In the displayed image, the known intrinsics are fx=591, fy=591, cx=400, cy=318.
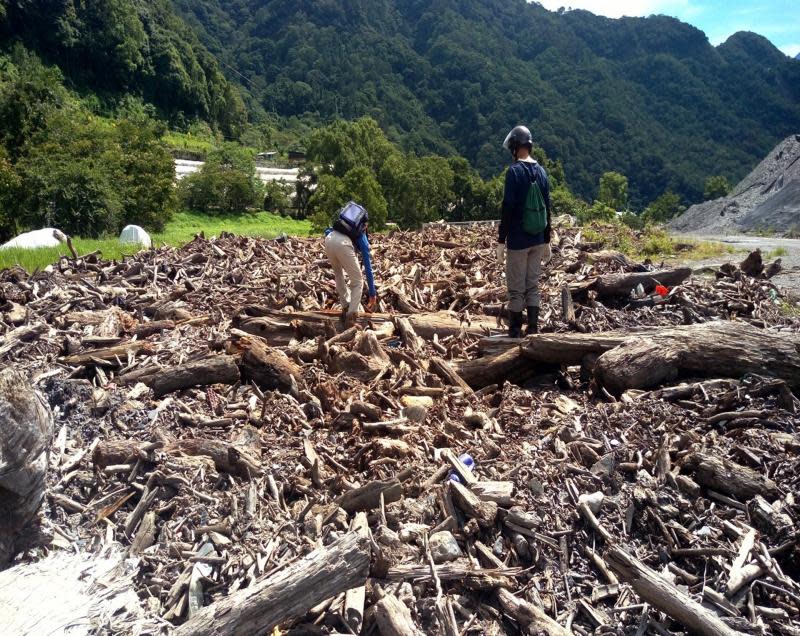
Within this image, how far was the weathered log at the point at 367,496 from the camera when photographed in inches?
146

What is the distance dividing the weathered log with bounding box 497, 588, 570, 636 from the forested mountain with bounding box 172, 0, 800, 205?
10357 centimetres

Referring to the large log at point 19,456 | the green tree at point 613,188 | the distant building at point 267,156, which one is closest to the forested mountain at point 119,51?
the distant building at point 267,156

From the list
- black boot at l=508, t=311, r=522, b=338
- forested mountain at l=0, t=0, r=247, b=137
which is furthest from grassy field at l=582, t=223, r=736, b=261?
forested mountain at l=0, t=0, r=247, b=137

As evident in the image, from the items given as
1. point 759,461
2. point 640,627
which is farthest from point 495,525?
point 759,461

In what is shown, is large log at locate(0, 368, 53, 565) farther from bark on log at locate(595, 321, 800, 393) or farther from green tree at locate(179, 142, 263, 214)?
green tree at locate(179, 142, 263, 214)

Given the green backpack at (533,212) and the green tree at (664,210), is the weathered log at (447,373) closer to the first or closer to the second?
the green backpack at (533,212)

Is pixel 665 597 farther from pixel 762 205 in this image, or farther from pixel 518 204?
pixel 762 205

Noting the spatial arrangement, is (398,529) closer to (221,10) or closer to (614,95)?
(614,95)

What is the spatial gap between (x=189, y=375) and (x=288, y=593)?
2.86m

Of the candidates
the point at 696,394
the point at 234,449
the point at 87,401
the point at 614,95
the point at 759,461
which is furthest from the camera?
the point at 614,95

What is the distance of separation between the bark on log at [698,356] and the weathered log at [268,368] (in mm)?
2681

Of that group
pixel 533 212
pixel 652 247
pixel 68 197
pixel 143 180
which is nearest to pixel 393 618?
A: pixel 533 212

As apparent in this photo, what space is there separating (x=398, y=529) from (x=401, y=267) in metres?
5.78

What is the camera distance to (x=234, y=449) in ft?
13.5
